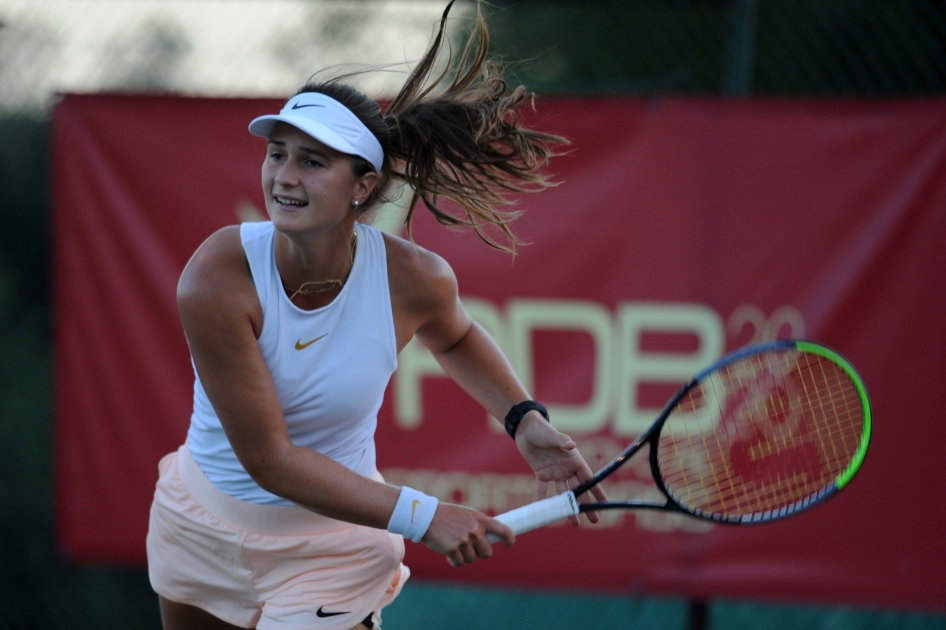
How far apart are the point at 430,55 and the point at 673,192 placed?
1450 mm

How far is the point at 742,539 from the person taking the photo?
3.63 metres

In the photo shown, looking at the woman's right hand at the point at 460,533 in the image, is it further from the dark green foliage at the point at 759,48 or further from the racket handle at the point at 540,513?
the dark green foliage at the point at 759,48

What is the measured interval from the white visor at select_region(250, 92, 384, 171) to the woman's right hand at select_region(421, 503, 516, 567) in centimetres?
74

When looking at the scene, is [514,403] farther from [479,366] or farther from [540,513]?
[540,513]

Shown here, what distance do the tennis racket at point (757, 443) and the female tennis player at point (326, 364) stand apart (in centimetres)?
20

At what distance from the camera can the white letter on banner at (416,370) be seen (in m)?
3.71

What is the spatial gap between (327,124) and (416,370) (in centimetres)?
167

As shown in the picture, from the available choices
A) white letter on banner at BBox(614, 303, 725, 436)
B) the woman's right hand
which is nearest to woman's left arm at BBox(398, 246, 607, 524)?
the woman's right hand

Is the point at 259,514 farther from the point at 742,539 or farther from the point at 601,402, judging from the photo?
the point at 742,539

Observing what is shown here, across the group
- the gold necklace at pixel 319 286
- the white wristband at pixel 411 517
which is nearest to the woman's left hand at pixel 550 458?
the white wristband at pixel 411 517

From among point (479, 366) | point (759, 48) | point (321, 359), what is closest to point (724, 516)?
point (479, 366)

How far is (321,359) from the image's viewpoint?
222cm

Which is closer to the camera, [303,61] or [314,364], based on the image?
[314,364]

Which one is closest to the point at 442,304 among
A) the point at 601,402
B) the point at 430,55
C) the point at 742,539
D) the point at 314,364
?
the point at 314,364
